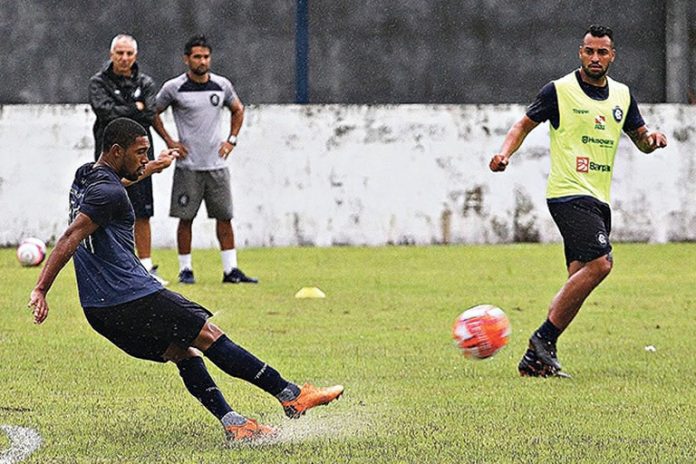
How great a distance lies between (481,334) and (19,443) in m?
2.52

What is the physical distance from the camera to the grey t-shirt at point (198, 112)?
1552 centimetres

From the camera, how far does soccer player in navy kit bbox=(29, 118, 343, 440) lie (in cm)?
711

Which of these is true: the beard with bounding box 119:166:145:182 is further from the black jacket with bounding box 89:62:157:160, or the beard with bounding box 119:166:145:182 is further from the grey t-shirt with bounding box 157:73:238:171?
the grey t-shirt with bounding box 157:73:238:171

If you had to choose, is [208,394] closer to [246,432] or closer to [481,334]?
[246,432]

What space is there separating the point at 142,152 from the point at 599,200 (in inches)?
135

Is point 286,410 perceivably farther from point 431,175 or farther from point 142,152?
point 431,175

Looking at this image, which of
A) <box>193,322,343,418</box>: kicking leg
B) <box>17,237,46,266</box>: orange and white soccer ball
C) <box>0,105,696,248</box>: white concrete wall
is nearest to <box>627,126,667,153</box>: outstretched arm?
<box>193,322,343,418</box>: kicking leg

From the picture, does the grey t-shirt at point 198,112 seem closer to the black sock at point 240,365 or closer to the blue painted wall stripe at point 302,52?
the blue painted wall stripe at point 302,52

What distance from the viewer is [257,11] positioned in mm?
25094

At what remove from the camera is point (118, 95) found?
14719 millimetres

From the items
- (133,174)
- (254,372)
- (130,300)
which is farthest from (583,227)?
(130,300)

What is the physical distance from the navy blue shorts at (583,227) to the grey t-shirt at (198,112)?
6363 millimetres

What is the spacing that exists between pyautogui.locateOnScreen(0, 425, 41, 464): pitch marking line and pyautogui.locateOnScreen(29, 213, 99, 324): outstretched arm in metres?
0.55

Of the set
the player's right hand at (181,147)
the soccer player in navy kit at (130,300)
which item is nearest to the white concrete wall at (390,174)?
the player's right hand at (181,147)
